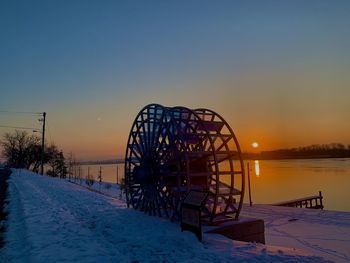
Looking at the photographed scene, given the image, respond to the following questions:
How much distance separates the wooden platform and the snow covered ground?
20.6 inches

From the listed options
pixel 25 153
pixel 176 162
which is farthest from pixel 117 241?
pixel 25 153

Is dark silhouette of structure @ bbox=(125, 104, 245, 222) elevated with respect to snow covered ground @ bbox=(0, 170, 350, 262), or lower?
elevated

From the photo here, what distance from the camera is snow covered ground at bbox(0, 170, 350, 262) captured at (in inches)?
235

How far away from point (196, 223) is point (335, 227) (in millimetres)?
8842

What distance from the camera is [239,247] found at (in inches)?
262

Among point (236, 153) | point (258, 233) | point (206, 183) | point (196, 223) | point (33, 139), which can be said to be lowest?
point (258, 233)

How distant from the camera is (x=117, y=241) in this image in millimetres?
7043

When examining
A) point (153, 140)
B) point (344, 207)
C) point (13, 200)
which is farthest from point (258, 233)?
point (344, 207)

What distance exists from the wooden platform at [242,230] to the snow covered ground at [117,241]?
522mm

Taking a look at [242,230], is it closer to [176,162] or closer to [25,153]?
[176,162]

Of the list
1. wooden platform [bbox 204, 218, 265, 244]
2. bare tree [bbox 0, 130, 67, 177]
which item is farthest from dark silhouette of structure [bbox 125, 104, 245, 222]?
bare tree [bbox 0, 130, 67, 177]

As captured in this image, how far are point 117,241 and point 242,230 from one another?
3518 mm

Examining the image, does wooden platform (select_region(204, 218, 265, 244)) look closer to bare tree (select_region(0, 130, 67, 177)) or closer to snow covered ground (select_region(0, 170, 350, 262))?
snow covered ground (select_region(0, 170, 350, 262))

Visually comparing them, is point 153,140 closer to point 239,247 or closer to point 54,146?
point 239,247
